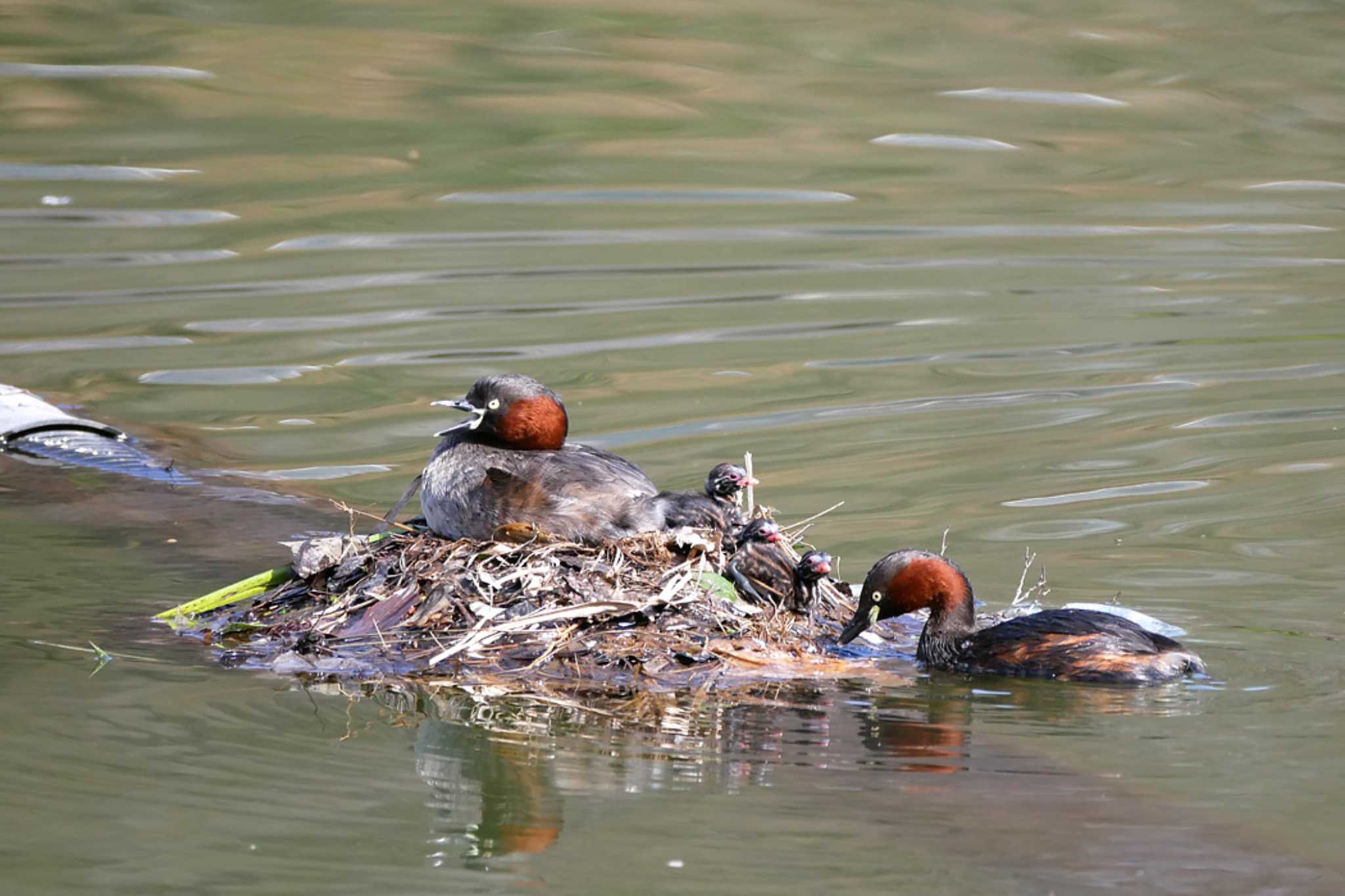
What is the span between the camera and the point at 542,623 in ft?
23.1

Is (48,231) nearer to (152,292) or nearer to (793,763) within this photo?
(152,292)

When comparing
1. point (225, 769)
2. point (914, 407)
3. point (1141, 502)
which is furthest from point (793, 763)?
point (914, 407)

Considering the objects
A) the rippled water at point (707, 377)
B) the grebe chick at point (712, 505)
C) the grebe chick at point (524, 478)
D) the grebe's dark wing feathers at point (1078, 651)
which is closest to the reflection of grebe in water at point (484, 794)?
the rippled water at point (707, 377)

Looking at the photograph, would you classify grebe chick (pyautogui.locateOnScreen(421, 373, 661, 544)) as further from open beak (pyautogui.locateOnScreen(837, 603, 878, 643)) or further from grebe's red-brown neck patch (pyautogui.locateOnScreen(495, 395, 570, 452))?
open beak (pyautogui.locateOnScreen(837, 603, 878, 643))

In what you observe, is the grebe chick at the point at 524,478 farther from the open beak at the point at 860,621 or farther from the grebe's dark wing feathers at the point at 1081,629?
the grebe's dark wing feathers at the point at 1081,629

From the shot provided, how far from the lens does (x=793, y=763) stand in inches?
241

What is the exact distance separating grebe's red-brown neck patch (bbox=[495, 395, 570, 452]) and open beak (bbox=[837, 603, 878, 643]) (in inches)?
55.8

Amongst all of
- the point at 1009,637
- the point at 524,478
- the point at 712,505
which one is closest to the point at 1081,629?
the point at 1009,637

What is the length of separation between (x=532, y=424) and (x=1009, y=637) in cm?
208

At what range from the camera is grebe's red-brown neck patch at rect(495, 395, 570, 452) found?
7895 mm

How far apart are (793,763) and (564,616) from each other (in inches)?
47.0

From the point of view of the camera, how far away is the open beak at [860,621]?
7332 mm

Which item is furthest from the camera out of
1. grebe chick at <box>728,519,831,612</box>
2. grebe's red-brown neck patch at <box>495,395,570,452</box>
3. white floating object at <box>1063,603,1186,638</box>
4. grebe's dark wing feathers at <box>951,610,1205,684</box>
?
grebe's red-brown neck patch at <box>495,395,570,452</box>

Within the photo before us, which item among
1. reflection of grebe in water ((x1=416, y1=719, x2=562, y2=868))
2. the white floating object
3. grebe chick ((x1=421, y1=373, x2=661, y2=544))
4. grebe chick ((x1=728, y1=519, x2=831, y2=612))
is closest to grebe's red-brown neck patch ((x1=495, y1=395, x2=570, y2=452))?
grebe chick ((x1=421, y1=373, x2=661, y2=544))
